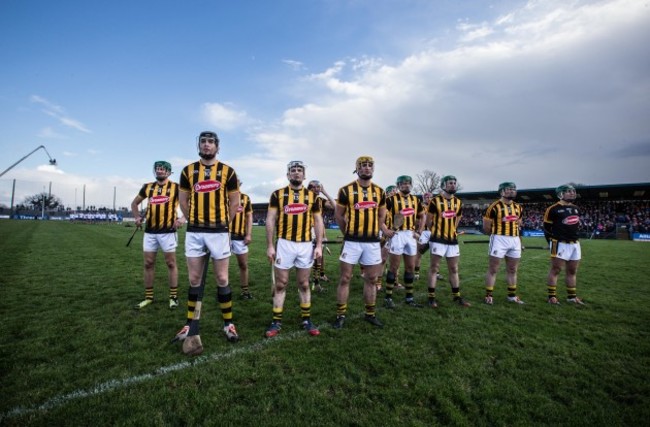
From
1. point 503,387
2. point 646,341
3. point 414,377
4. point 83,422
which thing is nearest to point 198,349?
point 83,422

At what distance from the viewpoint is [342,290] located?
5.34 meters

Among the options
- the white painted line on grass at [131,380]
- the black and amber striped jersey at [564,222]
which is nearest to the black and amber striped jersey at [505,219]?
the black and amber striped jersey at [564,222]

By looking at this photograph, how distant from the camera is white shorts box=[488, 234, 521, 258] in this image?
700cm

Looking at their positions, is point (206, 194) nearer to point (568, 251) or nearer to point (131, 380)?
point (131, 380)

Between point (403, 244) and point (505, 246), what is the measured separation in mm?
2310

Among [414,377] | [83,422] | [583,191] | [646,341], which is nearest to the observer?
[83,422]

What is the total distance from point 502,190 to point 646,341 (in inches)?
145

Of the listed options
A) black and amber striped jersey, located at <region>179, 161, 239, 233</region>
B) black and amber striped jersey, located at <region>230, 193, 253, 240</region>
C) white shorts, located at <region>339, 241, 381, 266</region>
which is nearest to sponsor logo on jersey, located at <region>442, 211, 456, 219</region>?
white shorts, located at <region>339, 241, 381, 266</region>

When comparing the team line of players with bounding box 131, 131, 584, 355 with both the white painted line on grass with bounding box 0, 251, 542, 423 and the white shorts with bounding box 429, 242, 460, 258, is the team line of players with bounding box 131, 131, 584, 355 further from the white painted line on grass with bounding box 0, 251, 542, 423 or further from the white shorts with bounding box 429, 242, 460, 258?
the white painted line on grass with bounding box 0, 251, 542, 423

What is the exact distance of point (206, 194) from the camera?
4.51 meters

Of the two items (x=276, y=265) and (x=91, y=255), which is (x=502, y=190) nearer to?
(x=276, y=265)

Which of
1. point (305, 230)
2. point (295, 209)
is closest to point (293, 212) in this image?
point (295, 209)

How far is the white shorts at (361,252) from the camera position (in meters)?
5.25

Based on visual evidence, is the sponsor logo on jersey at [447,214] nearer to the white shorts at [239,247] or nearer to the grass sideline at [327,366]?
the grass sideline at [327,366]
